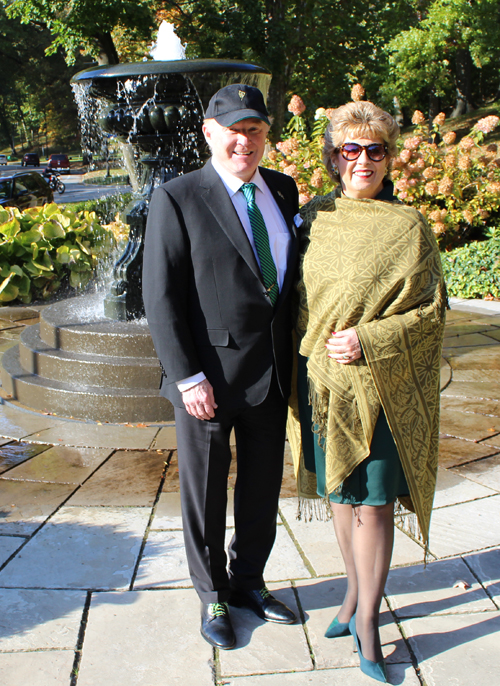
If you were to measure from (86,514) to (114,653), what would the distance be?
983 mm

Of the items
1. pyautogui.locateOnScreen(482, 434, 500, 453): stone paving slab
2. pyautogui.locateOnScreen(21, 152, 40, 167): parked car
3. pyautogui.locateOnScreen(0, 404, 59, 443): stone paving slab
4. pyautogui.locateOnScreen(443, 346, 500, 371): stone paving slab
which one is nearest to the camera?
pyautogui.locateOnScreen(482, 434, 500, 453): stone paving slab

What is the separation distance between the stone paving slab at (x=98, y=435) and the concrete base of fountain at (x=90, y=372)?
0.12 meters

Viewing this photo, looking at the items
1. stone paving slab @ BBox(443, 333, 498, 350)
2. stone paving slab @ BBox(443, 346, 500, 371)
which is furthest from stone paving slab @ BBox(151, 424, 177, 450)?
stone paving slab @ BBox(443, 333, 498, 350)

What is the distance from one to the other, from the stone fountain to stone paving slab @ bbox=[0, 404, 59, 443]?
0.38ft

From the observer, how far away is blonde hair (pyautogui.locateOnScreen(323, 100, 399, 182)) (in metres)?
1.98

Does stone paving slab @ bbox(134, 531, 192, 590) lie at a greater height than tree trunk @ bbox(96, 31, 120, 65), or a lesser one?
lesser

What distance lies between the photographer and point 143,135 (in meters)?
4.93

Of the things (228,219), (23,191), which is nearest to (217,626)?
(228,219)

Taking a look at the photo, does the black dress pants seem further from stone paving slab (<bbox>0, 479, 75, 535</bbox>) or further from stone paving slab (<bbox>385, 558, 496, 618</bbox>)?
stone paving slab (<bbox>0, 479, 75, 535</bbox>)

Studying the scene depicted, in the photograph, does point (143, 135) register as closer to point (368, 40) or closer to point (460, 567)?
point (460, 567)

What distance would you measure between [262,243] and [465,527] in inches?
67.2

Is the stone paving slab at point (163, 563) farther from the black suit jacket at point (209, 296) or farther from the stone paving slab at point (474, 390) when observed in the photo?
the stone paving slab at point (474, 390)

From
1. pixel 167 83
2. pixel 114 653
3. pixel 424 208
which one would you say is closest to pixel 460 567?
pixel 114 653

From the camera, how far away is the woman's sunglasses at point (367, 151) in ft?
6.52
